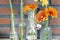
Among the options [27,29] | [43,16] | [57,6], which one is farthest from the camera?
[57,6]

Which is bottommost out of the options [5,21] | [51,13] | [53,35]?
[53,35]

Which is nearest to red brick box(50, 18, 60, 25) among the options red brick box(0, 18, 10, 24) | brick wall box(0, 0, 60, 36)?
brick wall box(0, 0, 60, 36)

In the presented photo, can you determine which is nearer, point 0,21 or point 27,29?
point 27,29

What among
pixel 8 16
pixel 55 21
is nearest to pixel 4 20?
pixel 8 16

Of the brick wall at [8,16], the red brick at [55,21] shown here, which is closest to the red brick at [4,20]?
the brick wall at [8,16]

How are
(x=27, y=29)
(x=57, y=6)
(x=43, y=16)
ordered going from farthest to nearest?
(x=57, y=6), (x=27, y=29), (x=43, y=16)

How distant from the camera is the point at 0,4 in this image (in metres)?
1.15

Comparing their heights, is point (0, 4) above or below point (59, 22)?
above

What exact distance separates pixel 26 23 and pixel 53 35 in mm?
279

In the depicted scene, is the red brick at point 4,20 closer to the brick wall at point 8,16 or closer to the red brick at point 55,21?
the brick wall at point 8,16

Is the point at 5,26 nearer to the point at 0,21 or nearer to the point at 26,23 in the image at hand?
the point at 0,21

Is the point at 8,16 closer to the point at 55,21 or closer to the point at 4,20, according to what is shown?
the point at 4,20

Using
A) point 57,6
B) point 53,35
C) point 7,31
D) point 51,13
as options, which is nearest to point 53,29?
point 53,35

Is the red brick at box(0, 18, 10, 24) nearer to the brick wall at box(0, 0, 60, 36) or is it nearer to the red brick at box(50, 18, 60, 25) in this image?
the brick wall at box(0, 0, 60, 36)
